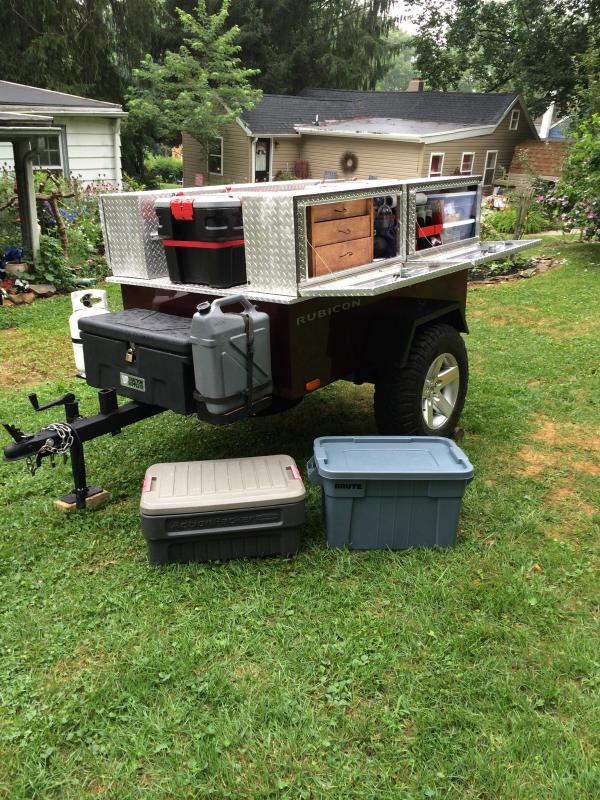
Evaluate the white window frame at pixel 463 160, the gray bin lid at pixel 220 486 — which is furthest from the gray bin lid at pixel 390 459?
the white window frame at pixel 463 160

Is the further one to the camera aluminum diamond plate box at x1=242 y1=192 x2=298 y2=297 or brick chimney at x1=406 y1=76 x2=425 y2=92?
brick chimney at x1=406 y1=76 x2=425 y2=92

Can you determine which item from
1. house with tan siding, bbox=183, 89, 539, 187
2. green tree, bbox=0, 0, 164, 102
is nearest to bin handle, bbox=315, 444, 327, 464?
green tree, bbox=0, 0, 164, 102

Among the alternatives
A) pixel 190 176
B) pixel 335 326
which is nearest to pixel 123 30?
pixel 190 176

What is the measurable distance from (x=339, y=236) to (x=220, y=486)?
58.3 inches

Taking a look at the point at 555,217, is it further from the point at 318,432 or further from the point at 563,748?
the point at 563,748

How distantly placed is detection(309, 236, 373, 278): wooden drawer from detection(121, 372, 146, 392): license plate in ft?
3.54

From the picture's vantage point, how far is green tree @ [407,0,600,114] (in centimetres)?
2794

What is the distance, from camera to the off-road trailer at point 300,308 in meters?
3.45

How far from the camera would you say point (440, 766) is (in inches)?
90.5

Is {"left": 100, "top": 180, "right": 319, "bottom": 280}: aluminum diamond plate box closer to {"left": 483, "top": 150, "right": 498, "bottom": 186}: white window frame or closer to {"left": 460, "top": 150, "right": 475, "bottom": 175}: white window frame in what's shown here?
{"left": 460, "top": 150, "right": 475, "bottom": 175}: white window frame

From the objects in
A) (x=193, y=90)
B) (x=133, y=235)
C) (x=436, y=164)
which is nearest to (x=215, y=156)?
(x=193, y=90)

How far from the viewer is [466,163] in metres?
26.2

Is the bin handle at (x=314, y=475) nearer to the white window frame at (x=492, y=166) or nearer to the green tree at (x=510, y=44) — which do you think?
the white window frame at (x=492, y=166)

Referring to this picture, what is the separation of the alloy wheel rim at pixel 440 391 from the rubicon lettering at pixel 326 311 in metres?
0.74
